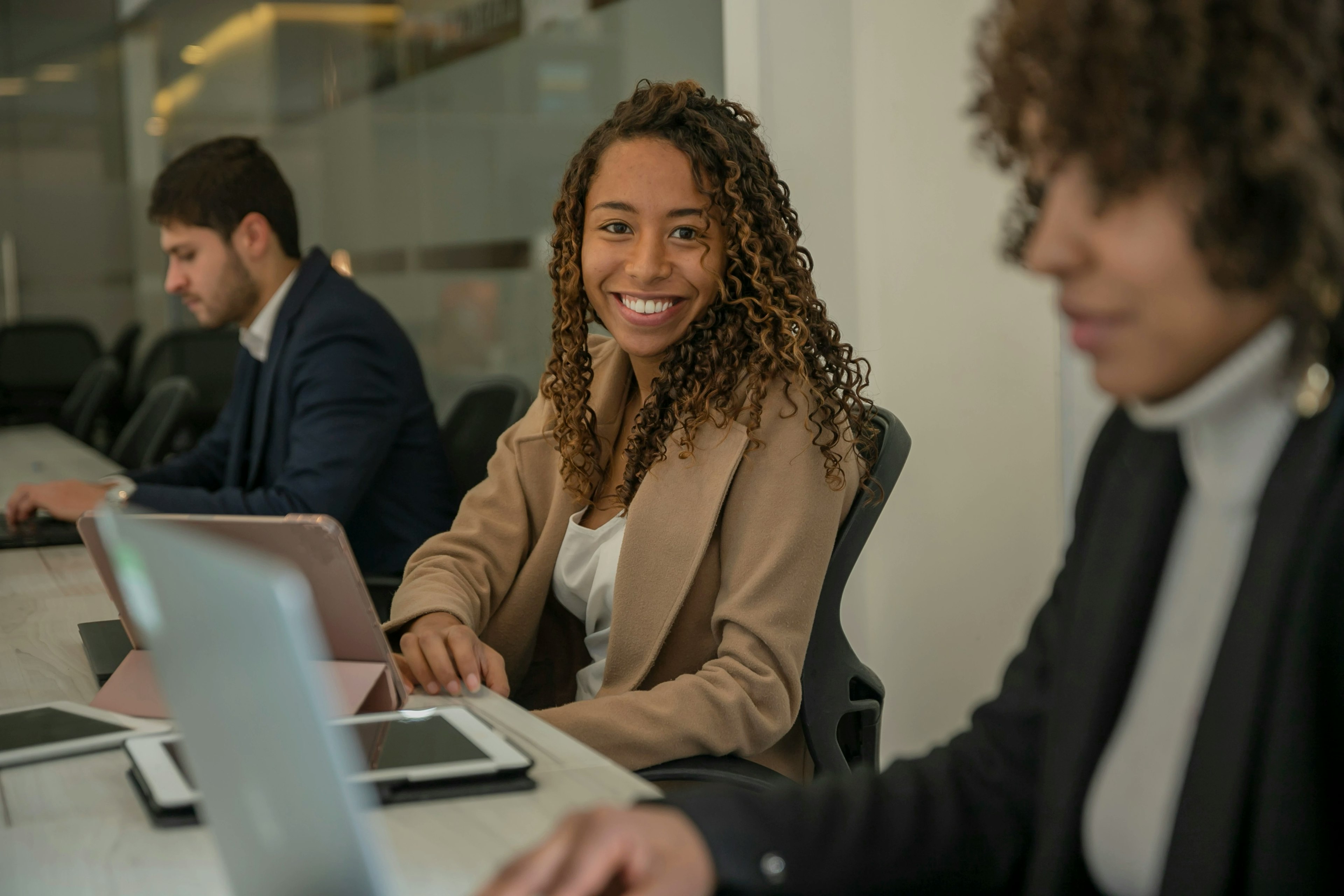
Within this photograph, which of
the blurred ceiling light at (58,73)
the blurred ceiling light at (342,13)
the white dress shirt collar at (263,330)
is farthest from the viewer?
the blurred ceiling light at (58,73)

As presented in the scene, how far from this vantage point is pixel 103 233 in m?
7.71

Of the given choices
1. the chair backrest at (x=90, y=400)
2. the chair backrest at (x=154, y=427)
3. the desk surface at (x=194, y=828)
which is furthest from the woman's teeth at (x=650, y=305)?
the chair backrest at (x=90, y=400)

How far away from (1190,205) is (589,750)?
0.72 meters

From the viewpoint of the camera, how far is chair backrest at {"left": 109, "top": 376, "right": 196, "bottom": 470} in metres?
3.72

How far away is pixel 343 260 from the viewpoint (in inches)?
209

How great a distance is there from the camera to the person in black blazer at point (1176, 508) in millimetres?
684

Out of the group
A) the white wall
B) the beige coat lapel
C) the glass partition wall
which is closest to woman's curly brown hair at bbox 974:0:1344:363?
the beige coat lapel

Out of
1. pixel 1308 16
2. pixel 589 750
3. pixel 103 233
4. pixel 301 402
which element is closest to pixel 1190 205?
pixel 1308 16

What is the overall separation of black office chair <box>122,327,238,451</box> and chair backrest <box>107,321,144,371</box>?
3.74 ft

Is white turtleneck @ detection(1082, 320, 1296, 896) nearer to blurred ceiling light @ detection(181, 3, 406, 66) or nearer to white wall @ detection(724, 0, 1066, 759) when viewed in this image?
white wall @ detection(724, 0, 1066, 759)

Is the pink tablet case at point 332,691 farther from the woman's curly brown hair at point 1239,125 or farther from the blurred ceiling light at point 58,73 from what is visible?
the blurred ceiling light at point 58,73

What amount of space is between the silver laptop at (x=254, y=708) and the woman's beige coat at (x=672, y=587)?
31.6 inches

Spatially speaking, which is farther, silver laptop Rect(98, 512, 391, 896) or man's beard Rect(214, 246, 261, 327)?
man's beard Rect(214, 246, 261, 327)

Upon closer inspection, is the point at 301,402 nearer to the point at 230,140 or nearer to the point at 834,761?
the point at 230,140
